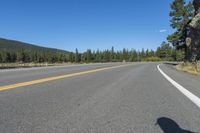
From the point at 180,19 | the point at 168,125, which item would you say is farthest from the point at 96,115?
the point at 180,19

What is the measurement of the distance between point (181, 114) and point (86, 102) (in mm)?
2180

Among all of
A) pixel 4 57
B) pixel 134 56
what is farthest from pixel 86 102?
pixel 134 56

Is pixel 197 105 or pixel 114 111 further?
pixel 197 105

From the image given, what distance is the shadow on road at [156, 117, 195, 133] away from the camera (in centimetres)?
364

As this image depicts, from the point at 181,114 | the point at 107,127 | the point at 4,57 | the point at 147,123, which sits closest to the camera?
the point at 107,127

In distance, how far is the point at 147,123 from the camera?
4062 millimetres

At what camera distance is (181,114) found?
15.5 ft

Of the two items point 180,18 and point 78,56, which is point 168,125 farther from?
point 78,56

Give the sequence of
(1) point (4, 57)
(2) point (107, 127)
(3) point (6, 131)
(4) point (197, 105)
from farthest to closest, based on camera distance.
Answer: (1) point (4, 57) → (4) point (197, 105) → (2) point (107, 127) → (3) point (6, 131)

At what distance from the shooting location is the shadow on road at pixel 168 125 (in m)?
3.64

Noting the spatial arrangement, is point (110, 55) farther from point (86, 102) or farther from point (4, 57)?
point (86, 102)

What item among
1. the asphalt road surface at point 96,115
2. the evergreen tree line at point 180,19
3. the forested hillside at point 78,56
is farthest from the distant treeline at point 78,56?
the asphalt road surface at point 96,115

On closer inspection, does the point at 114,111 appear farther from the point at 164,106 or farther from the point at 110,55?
the point at 110,55

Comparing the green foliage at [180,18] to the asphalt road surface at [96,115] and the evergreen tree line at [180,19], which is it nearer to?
the evergreen tree line at [180,19]
